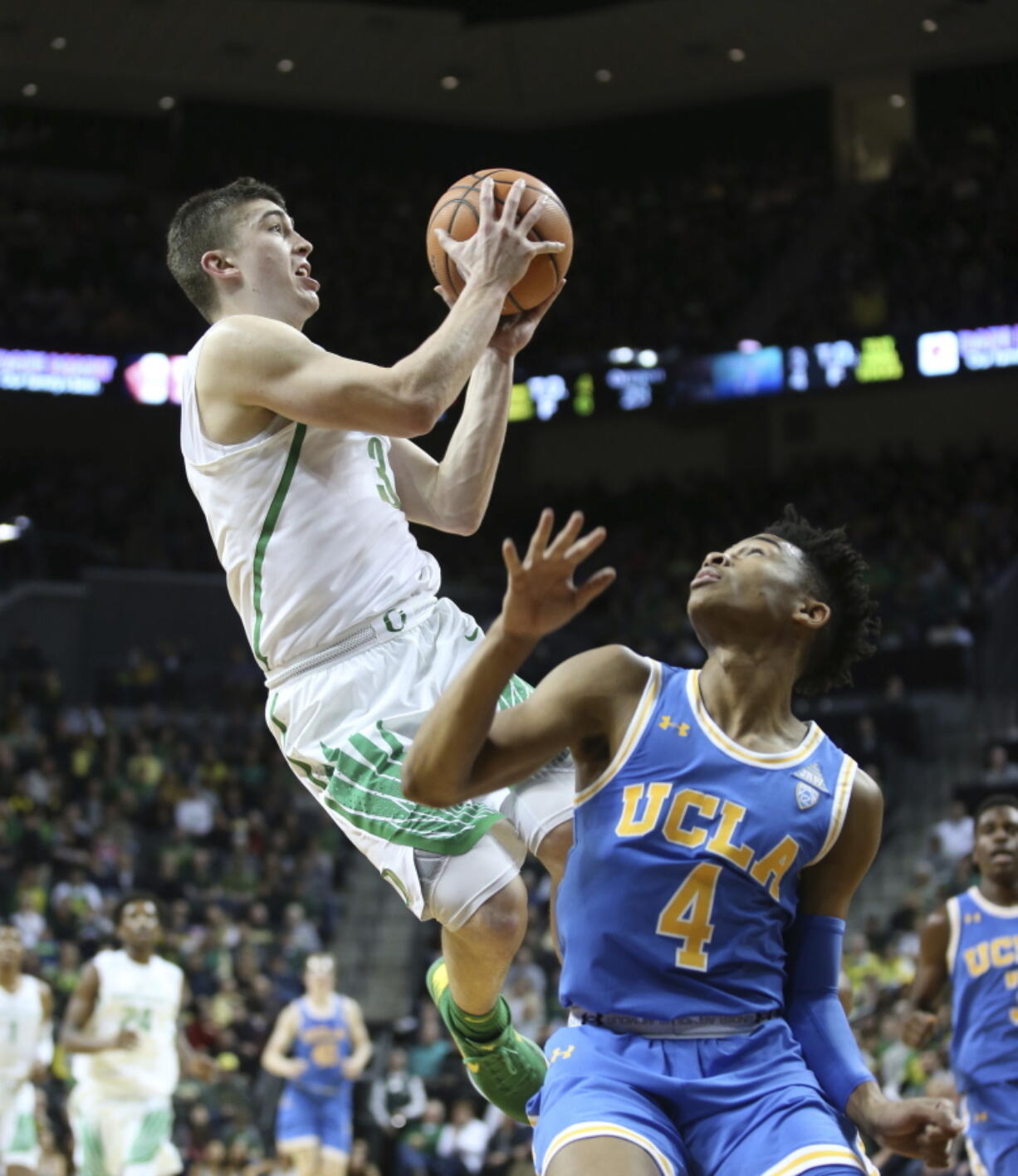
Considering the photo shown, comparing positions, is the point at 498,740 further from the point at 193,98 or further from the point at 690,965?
the point at 193,98

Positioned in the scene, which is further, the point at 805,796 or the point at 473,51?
the point at 473,51

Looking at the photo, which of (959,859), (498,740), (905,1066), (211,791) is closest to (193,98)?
(211,791)

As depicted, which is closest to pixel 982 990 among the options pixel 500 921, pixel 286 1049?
pixel 500 921

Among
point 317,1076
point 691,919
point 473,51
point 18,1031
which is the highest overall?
point 473,51

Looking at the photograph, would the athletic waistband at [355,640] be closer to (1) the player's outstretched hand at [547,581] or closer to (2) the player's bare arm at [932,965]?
(1) the player's outstretched hand at [547,581]

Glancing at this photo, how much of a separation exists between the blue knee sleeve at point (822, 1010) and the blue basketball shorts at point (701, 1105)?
56 millimetres

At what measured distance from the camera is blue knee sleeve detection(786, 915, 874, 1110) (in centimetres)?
328

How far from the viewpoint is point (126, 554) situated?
2198 cm

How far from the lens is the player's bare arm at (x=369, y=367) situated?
3.64 meters

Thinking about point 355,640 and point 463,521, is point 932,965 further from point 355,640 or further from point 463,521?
point 355,640

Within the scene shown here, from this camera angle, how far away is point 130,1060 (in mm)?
9164

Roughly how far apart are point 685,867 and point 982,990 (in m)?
4.11

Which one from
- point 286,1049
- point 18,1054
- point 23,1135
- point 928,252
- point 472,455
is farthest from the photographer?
point 928,252

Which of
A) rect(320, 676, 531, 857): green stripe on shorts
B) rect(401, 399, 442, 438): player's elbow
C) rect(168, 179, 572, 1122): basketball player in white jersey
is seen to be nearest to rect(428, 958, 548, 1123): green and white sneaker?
rect(168, 179, 572, 1122): basketball player in white jersey
